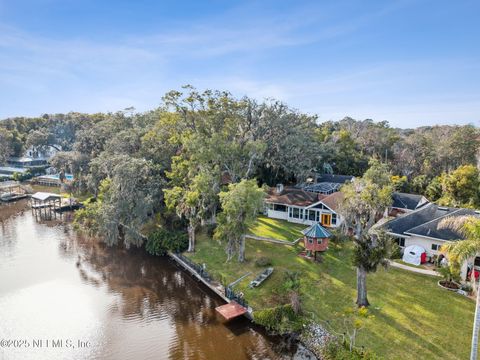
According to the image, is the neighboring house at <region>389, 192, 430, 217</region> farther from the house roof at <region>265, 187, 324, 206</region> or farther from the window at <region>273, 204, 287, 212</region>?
the window at <region>273, 204, 287, 212</region>

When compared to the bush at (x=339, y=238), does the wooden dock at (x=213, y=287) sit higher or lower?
lower

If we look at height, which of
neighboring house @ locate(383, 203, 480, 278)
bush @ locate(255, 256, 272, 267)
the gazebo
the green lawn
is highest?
neighboring house @ locate(383, 203, 480, 278)

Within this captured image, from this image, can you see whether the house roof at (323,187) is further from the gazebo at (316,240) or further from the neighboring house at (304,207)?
the gazebo at (316,240)

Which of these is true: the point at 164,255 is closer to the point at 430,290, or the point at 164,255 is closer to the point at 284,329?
the point at 284,329

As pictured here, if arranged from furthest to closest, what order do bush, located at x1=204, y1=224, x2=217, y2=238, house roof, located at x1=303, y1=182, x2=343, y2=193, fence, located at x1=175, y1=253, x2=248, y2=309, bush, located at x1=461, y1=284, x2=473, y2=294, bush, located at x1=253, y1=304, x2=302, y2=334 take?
house roof, located at x1=303, y1=182, x2=343, y2=193 < bush, located at x1=204, y1=224, x2=217, y2=238 < bush, located at x1=461, y1=284, x2=473, y2=294 < fence, located at x1=175, y1=253, x2=248, y2=309 < bush, located at x1=253, y1=304, x2=302, y2=334

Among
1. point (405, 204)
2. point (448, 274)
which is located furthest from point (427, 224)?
point (405, 204)

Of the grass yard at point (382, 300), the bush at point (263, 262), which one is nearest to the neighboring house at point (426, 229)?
the grass yard at point (382, 300)

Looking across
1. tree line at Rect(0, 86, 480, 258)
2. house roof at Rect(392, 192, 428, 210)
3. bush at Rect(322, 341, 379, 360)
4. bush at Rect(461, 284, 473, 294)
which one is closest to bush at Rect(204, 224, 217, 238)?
tree line at Rect(0, 86, 480, 258)

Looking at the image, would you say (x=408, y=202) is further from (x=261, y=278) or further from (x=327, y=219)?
(x=261, y=278)
